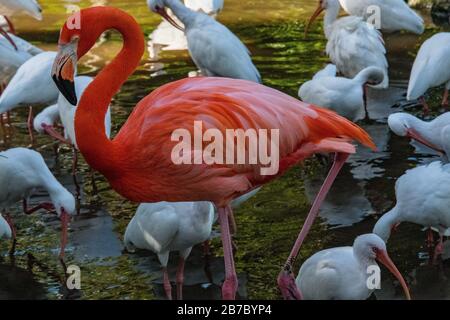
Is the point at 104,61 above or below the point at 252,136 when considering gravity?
below

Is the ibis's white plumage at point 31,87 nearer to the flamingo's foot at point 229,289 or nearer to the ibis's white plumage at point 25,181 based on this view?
the ibis's white plumage at point 25,181

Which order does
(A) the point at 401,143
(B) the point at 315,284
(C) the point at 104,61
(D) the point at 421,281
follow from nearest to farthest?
1. (B) the point at 315,284
2. (D) the point at 421,281
3. (A) the point at 401,143
4. (C) the point at 104,61

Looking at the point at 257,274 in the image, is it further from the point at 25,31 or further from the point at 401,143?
the point at 25,31

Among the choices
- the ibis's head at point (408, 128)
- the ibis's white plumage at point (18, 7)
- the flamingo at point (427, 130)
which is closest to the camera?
the flamingo at point (427, 130)

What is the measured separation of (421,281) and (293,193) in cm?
159

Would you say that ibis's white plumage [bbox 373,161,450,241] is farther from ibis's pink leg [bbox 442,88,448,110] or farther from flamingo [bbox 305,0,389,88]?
ibis's pink leg [bbox 442,88,448,110]

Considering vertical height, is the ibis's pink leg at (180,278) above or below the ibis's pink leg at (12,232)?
above

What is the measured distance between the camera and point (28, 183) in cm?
593

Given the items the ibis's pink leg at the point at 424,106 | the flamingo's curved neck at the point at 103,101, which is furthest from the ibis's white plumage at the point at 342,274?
the ibis's pink leg at the point at 424,106

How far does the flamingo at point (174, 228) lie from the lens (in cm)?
512

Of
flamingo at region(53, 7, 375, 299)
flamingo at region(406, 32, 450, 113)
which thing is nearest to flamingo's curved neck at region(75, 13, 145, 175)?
flamingo at region(53, 7, 375, 299)

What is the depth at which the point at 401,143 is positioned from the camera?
295 inches

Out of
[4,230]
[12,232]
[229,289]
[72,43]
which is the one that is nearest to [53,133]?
[12,232]
